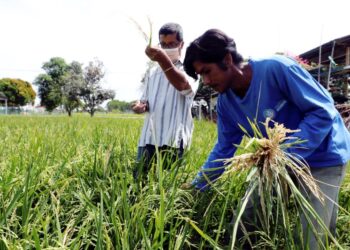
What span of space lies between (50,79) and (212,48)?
58.5m

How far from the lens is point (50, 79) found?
5606cm

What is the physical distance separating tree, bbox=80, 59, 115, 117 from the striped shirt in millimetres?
29369

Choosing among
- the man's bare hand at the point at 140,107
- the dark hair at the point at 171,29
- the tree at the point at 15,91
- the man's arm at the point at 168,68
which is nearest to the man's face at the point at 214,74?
the man's arm at the point at 168,68

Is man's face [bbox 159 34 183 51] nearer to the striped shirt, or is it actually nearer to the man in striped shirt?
the man in striped shirt

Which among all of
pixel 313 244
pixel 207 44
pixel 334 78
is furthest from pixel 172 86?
pixel 334 78

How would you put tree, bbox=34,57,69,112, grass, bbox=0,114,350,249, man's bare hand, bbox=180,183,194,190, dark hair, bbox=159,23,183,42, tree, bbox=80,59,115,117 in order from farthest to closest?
tree, bbox=34,57,69,112
tree, bbox=80,59,115,117
dark hair, bbox=159,23,183,42
man's bare hand, bbox=180,183,194,190
grass, bbox=0,114,350,249

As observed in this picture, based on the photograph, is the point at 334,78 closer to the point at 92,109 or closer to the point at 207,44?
the point at 207,44

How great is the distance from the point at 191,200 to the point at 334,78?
4.62 meters

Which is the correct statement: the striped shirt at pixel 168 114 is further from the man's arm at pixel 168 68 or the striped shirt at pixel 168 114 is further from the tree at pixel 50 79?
the tree at pixel 50 79

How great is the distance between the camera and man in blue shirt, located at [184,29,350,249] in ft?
3.85

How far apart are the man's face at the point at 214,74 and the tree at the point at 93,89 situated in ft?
98.8

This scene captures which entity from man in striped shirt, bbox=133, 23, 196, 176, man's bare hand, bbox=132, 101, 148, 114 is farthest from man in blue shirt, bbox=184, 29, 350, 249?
man's bare hand, bbox=132, 101, 148, 114

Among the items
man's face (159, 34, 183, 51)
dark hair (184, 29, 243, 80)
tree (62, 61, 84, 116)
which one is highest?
tree (62, 61, 84, 116)

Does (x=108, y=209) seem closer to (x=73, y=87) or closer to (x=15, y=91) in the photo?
(x=73, y=87)
